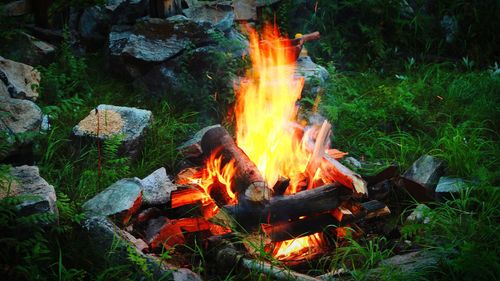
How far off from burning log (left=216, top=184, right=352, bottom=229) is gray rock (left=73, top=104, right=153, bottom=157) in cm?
131

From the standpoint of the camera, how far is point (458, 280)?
3.16m

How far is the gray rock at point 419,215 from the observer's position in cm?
388

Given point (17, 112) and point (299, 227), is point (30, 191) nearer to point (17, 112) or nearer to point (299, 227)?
point (17, 112)

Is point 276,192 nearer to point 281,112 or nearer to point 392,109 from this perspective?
point 281,112

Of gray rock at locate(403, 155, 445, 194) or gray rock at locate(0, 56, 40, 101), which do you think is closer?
gray rock at locate(403, 155, 445, 194)

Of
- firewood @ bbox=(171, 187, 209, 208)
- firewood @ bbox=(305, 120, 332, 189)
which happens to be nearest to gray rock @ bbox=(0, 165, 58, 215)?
firewood @ bbox=(171, 187, 209, 208)

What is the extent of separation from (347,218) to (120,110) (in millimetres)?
2392

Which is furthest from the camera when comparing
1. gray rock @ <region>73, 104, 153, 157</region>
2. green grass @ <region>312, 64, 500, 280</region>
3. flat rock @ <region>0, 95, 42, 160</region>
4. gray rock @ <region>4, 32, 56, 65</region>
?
gray rock @ <region>4, 32, 56, 65</region>

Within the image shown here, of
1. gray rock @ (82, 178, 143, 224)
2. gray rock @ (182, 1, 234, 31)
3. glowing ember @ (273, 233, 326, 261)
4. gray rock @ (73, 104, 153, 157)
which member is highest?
gray rock @ (182, 1, 234, 31)

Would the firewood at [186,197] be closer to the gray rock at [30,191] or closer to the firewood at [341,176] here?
the gray rock at [30,191]

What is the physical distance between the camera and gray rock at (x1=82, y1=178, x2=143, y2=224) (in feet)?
12.1

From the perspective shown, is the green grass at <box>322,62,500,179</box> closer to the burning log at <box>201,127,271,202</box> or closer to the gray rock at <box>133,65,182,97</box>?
the burning log at <box>201,127,271,202</box>

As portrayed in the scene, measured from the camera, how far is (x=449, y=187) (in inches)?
163

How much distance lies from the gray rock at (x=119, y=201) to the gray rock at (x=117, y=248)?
23 centimetres
